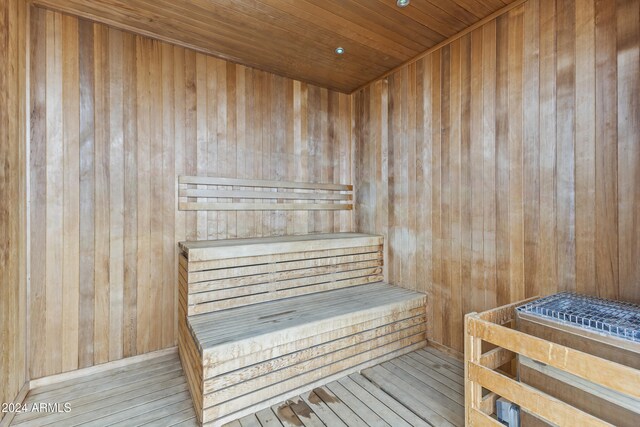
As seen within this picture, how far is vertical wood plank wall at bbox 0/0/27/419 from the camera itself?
1.54 meters

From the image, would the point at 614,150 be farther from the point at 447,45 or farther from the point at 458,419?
the point at 458,419

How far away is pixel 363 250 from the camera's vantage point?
273cm

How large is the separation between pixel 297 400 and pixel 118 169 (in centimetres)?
205

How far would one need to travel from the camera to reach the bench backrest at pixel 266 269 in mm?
1966

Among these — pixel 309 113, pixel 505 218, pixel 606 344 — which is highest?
pixel 309 113

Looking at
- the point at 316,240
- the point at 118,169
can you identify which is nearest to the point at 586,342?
the point at 316,240

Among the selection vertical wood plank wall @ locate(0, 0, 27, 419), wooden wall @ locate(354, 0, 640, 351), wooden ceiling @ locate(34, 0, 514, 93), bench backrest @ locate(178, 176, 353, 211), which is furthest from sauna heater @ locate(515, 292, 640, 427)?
vertical wood plank wall @ locate(0, 0, 27, 419)

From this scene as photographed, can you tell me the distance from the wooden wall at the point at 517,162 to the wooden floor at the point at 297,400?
0.53 meters

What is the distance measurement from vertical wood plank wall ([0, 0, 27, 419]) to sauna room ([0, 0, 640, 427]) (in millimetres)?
19

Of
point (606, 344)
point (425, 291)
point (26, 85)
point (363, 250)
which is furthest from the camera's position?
point (363, 250)

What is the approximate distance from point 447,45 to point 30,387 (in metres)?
3.82

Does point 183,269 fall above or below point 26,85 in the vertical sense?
below

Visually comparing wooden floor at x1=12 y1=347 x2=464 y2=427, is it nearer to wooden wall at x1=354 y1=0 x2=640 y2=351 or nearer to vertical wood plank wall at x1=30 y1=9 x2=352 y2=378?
vertical wood plank wall at x1=30 y1=9 x2=352 y2=378

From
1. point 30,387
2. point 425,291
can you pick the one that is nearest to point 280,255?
point 425,291
